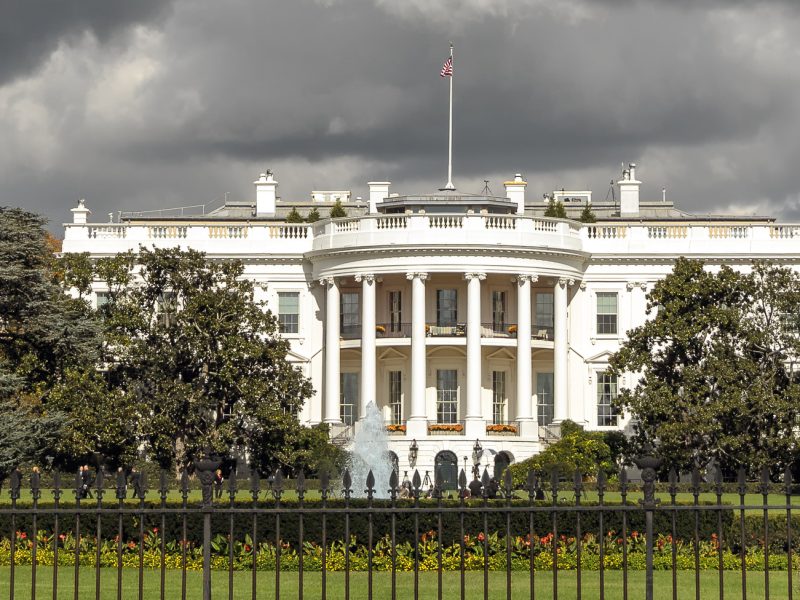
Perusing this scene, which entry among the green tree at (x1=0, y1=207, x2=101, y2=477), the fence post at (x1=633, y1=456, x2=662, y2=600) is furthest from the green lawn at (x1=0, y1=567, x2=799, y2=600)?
the green tree at (x1=0, y1=207, x2=101, y2=477)

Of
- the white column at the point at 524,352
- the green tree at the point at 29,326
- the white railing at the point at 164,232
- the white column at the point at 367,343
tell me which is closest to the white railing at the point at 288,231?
the white railing at the point at 164,232

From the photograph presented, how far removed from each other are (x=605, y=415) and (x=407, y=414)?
331 inches

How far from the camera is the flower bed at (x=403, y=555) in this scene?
29859 millimetres

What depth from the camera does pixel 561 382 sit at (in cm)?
7294

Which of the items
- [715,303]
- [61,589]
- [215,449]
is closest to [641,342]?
[715,303]

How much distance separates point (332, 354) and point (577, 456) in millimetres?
13058

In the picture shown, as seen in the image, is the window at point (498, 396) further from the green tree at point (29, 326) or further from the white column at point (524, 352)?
the green tree at point (29, 326)

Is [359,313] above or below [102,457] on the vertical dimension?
above

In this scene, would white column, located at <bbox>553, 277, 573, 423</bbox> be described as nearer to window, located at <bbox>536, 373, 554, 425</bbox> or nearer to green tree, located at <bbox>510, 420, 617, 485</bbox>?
window, located at <bbox>536, 373, 554, 425</bbox>

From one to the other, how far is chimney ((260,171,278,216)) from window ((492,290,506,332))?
16.4m

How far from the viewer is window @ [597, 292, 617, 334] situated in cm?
7588

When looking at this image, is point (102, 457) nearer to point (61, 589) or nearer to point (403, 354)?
point (403, 354)

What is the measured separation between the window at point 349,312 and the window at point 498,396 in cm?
625

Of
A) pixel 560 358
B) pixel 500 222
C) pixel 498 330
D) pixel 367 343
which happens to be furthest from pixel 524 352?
pixel 367 343
